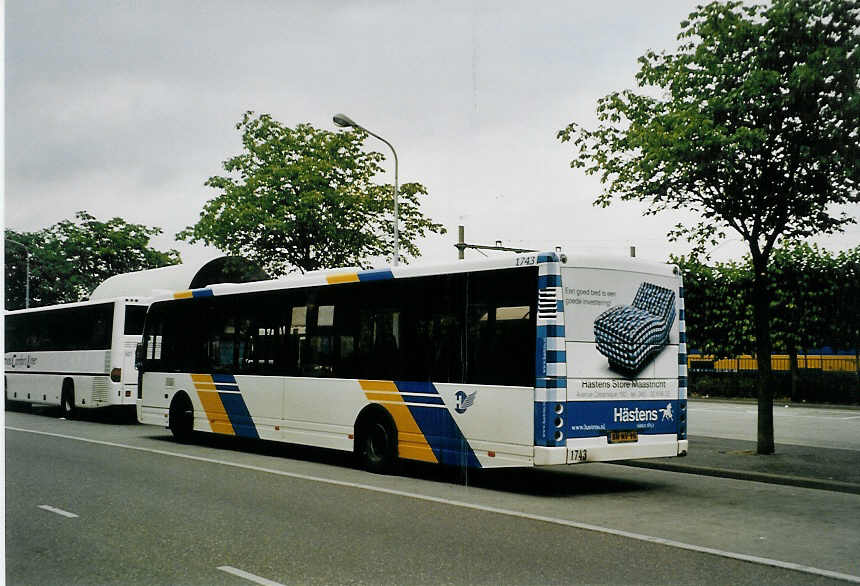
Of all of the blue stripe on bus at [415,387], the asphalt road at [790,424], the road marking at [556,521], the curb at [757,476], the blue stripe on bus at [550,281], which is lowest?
the road marking at [556,521]

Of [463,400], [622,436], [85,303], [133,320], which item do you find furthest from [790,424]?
[85,303]

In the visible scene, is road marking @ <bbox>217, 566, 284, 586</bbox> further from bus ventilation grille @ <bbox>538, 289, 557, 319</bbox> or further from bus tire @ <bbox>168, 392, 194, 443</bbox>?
bus tire @ <bbox>168, 392, 194, 443</bbox>

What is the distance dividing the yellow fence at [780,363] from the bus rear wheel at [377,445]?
87.8ft

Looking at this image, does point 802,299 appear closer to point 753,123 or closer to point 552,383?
point 753,123

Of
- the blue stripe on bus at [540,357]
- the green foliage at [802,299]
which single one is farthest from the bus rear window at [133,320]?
the green foliage at [802,299]

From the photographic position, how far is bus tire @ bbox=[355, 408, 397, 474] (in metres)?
12.6

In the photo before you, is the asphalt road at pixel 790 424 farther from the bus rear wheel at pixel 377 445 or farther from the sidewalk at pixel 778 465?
the bus rear wheel at pixel 377 445

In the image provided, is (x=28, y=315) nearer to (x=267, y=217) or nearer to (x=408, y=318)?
(x=267, y=217)

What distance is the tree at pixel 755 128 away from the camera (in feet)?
42.4

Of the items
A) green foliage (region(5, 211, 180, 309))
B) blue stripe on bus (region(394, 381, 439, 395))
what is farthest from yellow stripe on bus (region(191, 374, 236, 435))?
blue stripe on bus (region(394, 381, 439, 395))

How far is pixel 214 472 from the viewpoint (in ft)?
40.8

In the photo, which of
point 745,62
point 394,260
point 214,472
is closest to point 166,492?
point 214,472

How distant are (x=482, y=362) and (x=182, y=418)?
8.11 meters

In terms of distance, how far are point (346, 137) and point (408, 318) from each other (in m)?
16.1
